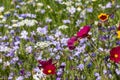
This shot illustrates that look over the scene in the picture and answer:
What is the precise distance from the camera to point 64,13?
539 cm

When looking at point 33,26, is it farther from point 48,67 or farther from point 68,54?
point 48,67

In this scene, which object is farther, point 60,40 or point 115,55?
point 60,40

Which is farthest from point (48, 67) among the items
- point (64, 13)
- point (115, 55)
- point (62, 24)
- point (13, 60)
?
point (64, 13)

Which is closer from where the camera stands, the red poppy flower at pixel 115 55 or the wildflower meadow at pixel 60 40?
the red poppy flower at pixel 115 55

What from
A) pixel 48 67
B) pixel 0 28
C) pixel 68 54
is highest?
pixel 48 67

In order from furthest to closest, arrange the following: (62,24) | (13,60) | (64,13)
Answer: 1. (64,13)
2. (62,24)
3. (13,60)

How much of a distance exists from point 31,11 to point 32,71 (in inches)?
79.8

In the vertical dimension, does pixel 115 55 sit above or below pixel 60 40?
above

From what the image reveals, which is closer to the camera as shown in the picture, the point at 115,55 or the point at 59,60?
the point at 115,55

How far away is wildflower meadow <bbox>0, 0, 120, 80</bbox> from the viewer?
10.8 ft

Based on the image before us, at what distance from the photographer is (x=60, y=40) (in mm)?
4164

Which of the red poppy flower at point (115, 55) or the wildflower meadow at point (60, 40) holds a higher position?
the red poppy flower at point (115, 55)

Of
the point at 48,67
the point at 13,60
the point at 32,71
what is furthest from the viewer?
the point at 13,60

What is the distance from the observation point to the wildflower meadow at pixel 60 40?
3.29m
